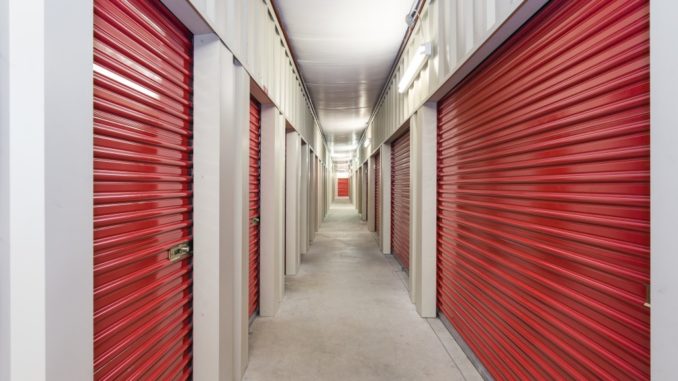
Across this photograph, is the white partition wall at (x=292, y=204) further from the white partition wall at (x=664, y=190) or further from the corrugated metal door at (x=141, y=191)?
the white partition wall at (x=664, y=190)

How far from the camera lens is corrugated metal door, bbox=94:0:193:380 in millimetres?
1229

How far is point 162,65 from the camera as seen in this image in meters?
1.61

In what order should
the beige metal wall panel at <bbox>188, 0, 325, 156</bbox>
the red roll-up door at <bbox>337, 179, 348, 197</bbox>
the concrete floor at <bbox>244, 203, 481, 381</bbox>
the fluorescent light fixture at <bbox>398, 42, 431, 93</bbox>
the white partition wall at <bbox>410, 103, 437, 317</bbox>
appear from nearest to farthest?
the beige metal wall panel at <bbox>188, 0, 325, 156</bbox> < the concrete floor at <bbox>244, 203, 481, 381</bbox> < the fluorescent light fixture at <bbox>398, 42, 431, 93</bbox> < the white partition wall at <bbox>410, 103, 437, 317</bbox> < the red roll-up door at <bbox>337, 179, 348, 197</bbox>

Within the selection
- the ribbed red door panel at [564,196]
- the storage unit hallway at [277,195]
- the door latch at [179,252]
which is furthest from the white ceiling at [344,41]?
the door latch at [179,252]

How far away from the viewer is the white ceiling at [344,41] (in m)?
3.24

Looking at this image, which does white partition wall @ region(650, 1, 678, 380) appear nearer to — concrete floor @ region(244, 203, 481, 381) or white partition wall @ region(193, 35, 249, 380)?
concrete floor @ region(244, 203, 481, 381)

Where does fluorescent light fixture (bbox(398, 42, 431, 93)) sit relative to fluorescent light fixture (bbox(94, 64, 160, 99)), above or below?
above

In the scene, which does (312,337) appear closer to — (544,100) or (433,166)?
(433,166)

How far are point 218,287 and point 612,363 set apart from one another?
199 cm

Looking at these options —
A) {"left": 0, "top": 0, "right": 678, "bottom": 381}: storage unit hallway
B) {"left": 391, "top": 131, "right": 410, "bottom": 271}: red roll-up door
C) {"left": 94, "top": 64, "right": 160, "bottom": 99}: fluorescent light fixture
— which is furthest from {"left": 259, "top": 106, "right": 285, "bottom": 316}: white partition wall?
{"left": 391, "top": 131, "right": 410, "bottom": 271}: red roll-up door

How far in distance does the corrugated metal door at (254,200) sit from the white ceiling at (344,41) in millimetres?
1191

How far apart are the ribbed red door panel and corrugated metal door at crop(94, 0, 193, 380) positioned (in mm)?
2044

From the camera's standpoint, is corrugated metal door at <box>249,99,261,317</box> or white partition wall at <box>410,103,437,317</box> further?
white partition wall at <box>410,103,437,317</box>

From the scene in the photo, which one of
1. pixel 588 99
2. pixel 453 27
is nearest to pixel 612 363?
pixel 588 99
